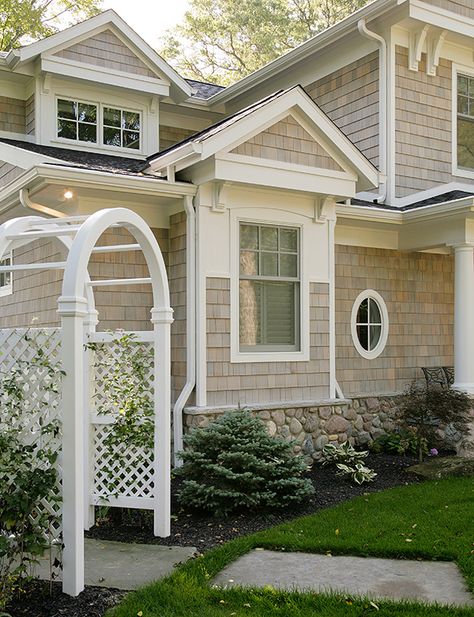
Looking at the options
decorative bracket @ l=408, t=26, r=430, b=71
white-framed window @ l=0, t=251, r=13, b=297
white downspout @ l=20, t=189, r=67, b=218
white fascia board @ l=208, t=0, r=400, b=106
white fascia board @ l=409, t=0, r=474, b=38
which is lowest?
white-framed window @ l=0, t=251, r=13, b=297

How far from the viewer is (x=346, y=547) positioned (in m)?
5.22

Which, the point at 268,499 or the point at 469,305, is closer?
the point at 268,499

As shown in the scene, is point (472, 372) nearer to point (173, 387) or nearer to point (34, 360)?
point (173, 387)

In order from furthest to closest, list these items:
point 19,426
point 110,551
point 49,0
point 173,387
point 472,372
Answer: point 49,0 → point 472,372 → point 173,387 → point 110,551 → point 19,426

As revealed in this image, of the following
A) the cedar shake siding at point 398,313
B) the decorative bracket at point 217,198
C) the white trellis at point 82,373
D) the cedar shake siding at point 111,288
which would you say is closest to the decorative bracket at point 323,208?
the cedar shake siding at point 398,313

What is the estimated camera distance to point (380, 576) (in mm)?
4684

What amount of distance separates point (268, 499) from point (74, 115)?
684 centimetres

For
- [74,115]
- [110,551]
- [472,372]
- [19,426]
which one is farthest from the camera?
[74,115]

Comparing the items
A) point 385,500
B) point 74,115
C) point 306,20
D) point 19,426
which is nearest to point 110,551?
point 19,426


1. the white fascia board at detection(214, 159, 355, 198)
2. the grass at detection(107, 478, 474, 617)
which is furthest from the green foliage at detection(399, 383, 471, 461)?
the white fascia board at detection(214, 159, 355, 198)

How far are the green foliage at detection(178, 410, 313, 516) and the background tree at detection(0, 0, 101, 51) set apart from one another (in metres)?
16.2

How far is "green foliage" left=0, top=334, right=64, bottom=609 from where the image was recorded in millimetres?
4199

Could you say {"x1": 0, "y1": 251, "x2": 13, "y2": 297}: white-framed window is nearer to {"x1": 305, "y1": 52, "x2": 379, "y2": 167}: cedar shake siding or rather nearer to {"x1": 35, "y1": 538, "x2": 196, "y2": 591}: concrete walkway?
{"x1": 305, "y1": 52, "x2": 379, "y2": 167}: cedar shake siding

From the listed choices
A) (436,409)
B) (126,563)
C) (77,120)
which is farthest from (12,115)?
(126,563)
